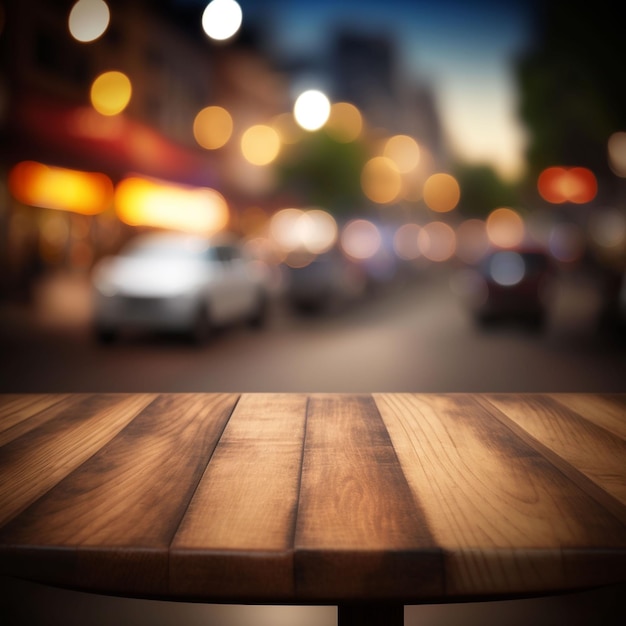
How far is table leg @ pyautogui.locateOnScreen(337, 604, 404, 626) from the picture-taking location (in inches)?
66.9

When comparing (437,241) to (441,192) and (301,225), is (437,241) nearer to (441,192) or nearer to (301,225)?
(441,192)

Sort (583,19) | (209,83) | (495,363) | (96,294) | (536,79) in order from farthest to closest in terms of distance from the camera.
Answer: (209,83)
(536,79)
(583,19)
(96,294)
(495,363)

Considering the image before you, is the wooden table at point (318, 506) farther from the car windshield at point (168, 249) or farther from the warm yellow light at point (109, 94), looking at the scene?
the warm yellow light at point (109, 94)

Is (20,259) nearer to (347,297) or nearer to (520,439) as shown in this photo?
(347,297)

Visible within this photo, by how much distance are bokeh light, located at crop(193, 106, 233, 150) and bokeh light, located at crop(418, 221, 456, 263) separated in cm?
4782

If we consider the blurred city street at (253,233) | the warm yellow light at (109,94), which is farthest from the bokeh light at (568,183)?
the warm yellow light at (109,94)

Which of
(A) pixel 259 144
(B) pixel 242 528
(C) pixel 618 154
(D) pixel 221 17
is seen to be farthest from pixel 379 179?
(B) pixel 242 528

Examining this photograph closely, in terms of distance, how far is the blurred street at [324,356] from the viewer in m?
8.46

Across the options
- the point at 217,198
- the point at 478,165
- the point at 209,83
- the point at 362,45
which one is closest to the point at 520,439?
the point at 217,198

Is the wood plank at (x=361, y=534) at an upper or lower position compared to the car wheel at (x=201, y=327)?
upper

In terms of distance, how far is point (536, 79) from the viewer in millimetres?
29625

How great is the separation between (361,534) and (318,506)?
0.53 feet

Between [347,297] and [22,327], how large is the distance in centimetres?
1241

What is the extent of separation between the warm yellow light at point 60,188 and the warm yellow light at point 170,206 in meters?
0.69
